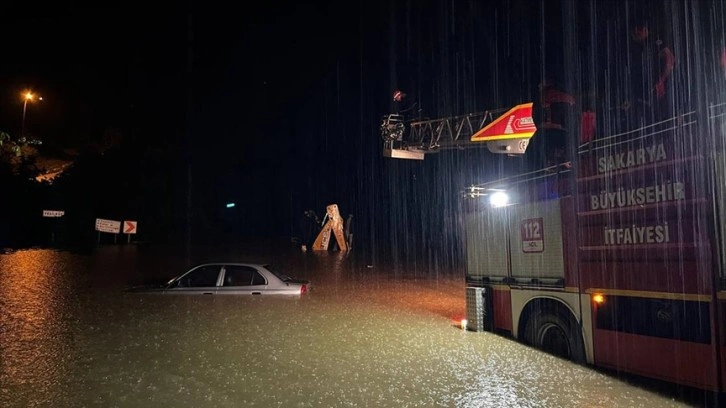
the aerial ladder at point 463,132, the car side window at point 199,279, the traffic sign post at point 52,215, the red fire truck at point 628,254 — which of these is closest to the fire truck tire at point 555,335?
the red fire truck at point 628,254

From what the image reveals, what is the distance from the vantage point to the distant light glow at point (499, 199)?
288 inches

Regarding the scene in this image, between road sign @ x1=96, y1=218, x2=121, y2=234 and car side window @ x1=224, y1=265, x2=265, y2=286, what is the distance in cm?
2123

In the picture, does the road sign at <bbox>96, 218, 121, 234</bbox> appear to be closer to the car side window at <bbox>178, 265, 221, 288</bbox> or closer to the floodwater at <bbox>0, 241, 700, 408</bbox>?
the floodwater at <bbox>0, 241, 700, 408</bbox>

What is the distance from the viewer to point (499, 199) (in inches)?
292

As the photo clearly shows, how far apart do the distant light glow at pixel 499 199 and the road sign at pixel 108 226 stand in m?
28.0

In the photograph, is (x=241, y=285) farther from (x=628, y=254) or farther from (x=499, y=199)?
(x=628, y=254)

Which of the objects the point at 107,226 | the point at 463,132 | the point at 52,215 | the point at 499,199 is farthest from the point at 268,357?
the point at 52,215

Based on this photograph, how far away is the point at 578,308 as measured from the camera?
574cm

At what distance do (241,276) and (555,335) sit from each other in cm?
780

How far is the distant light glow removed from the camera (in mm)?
7324

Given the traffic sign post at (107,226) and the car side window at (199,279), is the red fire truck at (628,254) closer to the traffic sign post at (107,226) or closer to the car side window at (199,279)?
the car side window at (199,279)

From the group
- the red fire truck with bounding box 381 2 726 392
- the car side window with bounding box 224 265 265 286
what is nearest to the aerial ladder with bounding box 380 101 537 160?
the red fire truck with bounding box 381 2 726 392

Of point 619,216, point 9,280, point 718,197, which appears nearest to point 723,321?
point 718,197

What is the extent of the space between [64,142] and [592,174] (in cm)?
4719
